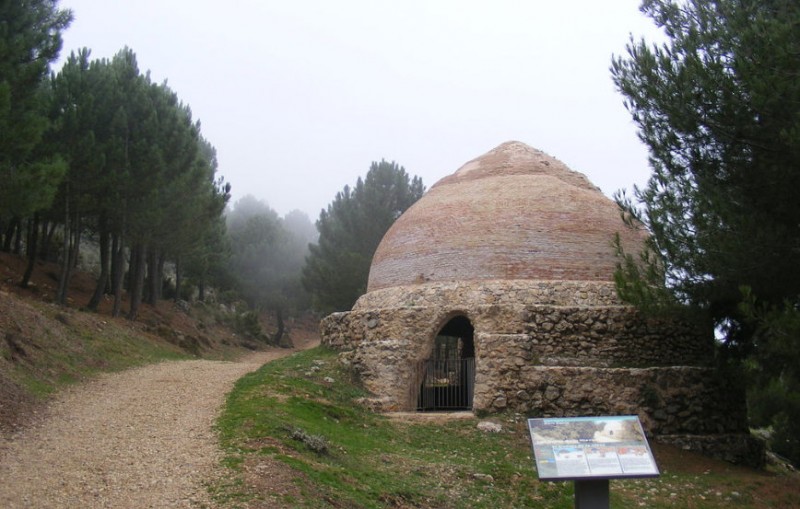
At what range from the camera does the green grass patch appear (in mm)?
7793

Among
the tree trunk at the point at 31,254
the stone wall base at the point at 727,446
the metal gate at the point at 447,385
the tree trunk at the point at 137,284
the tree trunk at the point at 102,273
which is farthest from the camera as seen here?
the tree trunk at the point at 137,284

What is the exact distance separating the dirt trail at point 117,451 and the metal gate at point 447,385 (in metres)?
4.34

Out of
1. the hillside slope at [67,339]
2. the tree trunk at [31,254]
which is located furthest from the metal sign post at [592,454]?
the tree trunk at [31,254]

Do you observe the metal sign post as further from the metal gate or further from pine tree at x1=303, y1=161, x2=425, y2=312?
pine tree at x1=303, y1=161, x2=425, y2=312

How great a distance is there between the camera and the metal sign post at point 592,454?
6.49 meters

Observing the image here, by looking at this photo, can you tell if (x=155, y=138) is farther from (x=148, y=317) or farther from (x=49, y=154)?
(x=148, y=317)

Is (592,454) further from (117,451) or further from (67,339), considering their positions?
(67,339)

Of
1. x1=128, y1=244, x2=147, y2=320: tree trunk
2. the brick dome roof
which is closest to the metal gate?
the brick dome roof

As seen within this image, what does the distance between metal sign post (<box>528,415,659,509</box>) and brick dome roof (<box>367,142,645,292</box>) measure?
27.4ft

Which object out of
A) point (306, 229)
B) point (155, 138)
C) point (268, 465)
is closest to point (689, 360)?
point (268, 465)

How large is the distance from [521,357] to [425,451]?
3.32 m

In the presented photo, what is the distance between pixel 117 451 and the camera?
8.48 m

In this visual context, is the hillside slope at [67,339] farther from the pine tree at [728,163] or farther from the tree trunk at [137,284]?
the pine tree at [728,163]

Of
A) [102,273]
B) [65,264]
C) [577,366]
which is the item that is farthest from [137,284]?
[577,366]
